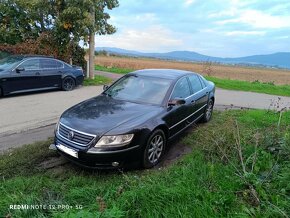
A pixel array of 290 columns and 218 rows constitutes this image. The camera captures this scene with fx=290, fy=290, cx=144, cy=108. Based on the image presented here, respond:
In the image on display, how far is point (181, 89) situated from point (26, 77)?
6991 millimetres

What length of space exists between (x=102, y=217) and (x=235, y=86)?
1519 cm

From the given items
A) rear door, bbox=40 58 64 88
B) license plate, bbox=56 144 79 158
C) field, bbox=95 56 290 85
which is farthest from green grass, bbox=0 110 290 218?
field, bbox=95 56 290 85

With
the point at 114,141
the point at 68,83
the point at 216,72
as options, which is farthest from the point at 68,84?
the point at 216,72

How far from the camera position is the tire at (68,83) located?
40.5 feet

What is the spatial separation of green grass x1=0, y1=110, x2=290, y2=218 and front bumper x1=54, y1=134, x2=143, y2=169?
22cm

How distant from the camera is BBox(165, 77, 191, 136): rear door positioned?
5314 mm

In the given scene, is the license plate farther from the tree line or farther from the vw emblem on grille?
the tree line

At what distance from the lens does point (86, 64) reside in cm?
1662

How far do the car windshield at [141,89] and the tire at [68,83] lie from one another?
22.1ft

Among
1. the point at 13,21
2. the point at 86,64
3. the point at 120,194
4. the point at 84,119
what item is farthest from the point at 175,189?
the point at 13,21

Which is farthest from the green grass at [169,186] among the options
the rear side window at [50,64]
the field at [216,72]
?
the field at [216,72]

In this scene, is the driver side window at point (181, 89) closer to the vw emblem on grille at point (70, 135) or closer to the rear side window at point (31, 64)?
the vw emblem on grille at point (70, 135)

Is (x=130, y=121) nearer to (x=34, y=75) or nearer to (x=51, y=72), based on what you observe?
(x=34, y=75)

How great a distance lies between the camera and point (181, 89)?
19.7 ft
